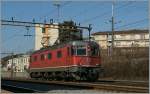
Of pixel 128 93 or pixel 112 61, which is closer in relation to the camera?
pixel 128 93

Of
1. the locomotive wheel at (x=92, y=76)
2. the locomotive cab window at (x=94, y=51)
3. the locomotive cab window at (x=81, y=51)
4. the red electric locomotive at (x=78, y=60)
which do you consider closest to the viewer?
the red electric locomotive at (x=78, y=60)

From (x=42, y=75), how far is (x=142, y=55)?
11512 millimetres

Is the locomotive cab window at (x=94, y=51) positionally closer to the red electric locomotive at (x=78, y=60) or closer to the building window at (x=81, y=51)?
the red electric locomotive at (x=78, y=60)

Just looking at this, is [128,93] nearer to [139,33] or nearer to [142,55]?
[142,55]

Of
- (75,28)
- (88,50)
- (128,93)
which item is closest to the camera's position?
(128,93)

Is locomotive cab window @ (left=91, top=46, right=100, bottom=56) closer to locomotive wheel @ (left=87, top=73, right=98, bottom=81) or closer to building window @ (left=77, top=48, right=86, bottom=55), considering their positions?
building window @ (left=77, top=48, right=86, bottom=55)

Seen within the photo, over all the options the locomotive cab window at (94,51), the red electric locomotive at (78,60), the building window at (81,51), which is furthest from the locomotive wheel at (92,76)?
the building window at (81,51)

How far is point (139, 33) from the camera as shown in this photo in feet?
329

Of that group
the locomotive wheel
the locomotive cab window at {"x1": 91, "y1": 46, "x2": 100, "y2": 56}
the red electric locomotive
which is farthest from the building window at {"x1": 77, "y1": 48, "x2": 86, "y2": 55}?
the locomotive wheel

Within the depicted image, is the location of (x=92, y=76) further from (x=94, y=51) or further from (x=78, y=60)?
(x=94, y=51)

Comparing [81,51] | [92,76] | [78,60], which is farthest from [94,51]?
[92,76]

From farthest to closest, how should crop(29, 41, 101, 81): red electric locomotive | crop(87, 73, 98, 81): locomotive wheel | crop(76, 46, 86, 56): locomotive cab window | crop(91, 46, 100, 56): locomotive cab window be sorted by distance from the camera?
crop(91, 46, 100, 56): locomotive cab window, crop(76, 46, 86, 56): locomotive cab window, crop(87, 73, 98, 81): locomotive wheel, crop(29, 41, 101, 81): red electric locomotive

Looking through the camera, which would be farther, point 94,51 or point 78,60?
point 94,51

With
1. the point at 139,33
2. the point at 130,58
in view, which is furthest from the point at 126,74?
the point at 139,33
